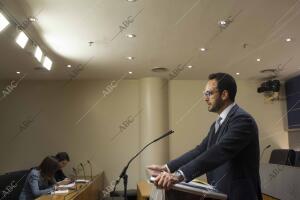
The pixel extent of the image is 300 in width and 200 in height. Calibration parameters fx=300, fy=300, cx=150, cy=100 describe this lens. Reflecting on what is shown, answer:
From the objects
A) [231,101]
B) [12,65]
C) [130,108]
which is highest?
[12,65]

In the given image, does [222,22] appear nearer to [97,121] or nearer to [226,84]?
[226,84]

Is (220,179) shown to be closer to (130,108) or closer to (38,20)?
(38,20)

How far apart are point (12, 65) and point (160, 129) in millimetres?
2700

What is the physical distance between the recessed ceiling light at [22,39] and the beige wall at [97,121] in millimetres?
2479

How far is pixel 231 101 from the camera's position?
139 cm

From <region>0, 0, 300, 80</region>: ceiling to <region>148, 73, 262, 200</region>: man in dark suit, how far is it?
61.7 inches

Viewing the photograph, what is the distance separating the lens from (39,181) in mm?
3723

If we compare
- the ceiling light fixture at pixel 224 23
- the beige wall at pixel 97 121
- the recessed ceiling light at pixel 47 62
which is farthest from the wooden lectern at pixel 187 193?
the beige wall at pixel 97 121

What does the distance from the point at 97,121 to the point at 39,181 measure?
2.16 metres

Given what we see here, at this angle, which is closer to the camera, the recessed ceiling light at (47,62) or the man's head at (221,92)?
the man's head at (221,92)

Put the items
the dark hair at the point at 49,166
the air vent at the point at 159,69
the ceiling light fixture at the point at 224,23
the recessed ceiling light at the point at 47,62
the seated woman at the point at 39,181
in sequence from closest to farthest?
the ceiling light fixture at the point at 224,23, the seated woman at the point at 39,181, the dark hair at the point at 49,166, the recessed ceiling light at the point at 47,62, the air vent at the point at 159,69

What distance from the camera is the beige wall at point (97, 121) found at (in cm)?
562

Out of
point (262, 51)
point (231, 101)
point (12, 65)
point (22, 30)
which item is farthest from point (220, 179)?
point (12, 65)

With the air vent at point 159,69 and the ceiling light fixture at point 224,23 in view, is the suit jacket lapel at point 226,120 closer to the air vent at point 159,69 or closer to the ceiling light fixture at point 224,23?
the ceiling light fixture at point 224,23
